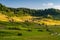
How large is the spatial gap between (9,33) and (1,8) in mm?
117159

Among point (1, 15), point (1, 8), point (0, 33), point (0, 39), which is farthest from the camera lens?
point (1, 8)

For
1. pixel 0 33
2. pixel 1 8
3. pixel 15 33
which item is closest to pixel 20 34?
pixel 15 33

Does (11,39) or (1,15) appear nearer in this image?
(11,39)

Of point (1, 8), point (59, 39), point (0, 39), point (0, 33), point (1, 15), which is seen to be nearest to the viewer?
point (0, 39)

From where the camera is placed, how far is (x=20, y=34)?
269ft

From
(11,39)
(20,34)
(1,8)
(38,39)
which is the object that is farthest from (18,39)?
(1,8)

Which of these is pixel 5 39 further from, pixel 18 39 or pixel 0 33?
pixel 0 33

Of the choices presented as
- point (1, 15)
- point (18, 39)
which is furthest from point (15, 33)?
point (1, 15)

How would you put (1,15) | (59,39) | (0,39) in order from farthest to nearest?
1. (1,15)
2. (59,39)
3. (0,39)

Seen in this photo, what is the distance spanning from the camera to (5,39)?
66.0m

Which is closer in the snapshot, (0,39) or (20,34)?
(0,39)

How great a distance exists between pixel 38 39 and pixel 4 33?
17.4m

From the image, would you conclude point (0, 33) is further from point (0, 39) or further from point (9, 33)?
point (0, 39)

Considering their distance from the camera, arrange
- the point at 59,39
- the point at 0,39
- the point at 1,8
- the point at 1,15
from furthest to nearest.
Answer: the point at 1,8, the point at 1,15, the point at 59,39, the point at 0,39
